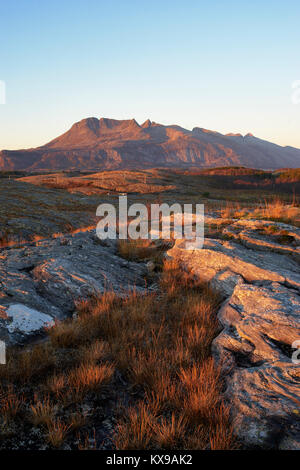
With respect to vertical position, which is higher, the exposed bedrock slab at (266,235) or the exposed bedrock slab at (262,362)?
the exposed bedrock slab at (266,235)

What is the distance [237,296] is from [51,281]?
11.2ft

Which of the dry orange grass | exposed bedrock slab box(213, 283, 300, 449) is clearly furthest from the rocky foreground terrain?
the dry orange grass

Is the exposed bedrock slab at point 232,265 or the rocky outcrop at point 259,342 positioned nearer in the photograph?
the rocky outcrop at point 259,342

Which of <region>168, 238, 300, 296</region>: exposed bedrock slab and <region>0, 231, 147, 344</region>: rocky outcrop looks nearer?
<region>0, 231, 147, 344</region>: rocky outcrop

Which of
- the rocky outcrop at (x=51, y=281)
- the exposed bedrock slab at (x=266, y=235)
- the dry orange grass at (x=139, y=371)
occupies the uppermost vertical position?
the exposed bedrock slab at (x=266, y=235)

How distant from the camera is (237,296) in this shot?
4293 mm

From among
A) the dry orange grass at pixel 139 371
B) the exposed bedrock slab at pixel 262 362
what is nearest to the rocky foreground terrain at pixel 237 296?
the exposed bedrock slab at pixel 262 362

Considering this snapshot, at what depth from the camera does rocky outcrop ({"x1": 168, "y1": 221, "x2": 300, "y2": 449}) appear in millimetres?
2500

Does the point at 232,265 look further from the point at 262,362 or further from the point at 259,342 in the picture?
the point at 262,362

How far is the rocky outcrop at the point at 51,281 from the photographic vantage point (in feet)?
13.6

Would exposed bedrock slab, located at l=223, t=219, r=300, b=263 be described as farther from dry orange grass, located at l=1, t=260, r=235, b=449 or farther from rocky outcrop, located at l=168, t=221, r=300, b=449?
dry orange grass, located at l=1, t=260, r=235, b=449

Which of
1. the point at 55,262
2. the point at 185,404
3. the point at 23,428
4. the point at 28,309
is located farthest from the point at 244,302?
the point at 55,262

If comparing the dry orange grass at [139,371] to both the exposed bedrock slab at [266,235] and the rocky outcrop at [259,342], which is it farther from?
the exposed bedrock slab at [266,235]

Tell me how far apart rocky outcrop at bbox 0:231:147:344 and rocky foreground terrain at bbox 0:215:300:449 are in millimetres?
15
